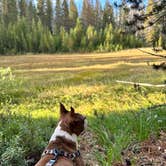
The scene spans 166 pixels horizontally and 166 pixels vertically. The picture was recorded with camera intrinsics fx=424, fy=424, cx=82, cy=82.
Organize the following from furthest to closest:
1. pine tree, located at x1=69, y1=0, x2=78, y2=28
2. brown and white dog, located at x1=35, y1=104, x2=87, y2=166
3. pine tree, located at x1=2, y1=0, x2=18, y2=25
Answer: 1. pine tree, located at x1=69, y1=0, x2=78, y2=28
2. pine tree, located at x1=2, y1=0, x2=18, y2=25
3. brown and white dog, located at x1=35, y1=104, x2=87, y2=166

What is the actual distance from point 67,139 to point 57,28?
253 ft

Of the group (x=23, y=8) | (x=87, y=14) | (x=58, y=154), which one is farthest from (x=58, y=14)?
(x=58, y=154)

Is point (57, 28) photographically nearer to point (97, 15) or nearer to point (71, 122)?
point (97, 15)

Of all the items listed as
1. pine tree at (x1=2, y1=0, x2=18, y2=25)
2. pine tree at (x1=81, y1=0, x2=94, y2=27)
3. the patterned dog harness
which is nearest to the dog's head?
the patterned dog harness

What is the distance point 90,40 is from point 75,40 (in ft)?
8.36

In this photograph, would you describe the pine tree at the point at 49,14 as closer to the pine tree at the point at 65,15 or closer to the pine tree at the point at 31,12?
the pine tree at the point at 31,12

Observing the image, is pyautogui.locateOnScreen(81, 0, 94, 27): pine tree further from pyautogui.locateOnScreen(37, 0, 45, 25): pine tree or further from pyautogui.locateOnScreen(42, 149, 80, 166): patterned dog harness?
pyautogui.locateOnScreen(42, 149, 80, 166): patterned dog harness

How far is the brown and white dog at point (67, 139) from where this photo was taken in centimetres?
405

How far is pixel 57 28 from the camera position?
80438 millimetres

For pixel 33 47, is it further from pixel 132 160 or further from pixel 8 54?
pixel 132 160

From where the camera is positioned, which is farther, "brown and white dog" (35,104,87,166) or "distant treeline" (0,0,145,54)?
"distant treeline" (0,0,145,54)

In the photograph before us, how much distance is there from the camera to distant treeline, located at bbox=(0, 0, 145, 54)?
6881 centimetres

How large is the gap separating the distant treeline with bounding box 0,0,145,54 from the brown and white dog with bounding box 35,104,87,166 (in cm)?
5409

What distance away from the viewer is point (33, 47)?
7150 centimetres
